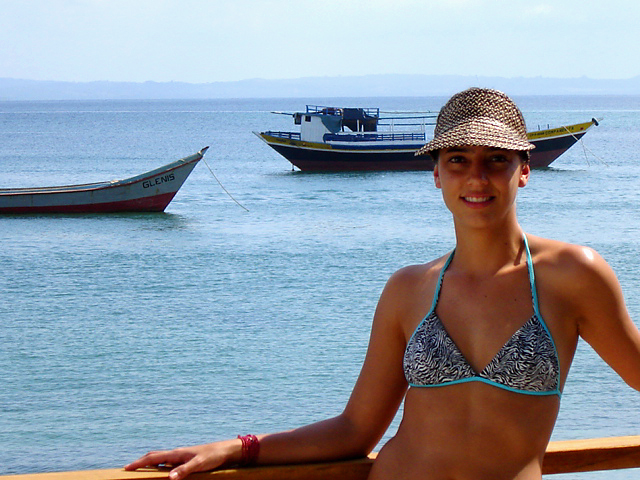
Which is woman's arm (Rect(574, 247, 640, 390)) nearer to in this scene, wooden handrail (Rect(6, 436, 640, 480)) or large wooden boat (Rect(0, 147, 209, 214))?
wooden handrail (Rect(6, 436, 640, 480))

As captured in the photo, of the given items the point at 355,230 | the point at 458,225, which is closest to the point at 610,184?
the point at 355,230

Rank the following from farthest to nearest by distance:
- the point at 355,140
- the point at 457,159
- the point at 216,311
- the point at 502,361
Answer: the point at 355,140, the point at 216,311, the point at 457,159, the point at 502,361

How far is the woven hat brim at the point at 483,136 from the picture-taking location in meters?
1.61

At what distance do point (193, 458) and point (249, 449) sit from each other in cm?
12

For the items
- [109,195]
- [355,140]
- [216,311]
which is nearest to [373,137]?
[355,140]

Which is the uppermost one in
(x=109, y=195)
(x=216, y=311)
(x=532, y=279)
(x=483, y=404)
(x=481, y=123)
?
(x=481, y=123)

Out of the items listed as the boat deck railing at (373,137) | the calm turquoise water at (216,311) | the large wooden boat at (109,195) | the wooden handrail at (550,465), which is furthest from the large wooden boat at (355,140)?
the wooden handrail at (550,465)

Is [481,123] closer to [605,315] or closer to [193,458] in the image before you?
[605,315]

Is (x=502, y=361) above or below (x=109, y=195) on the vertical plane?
above

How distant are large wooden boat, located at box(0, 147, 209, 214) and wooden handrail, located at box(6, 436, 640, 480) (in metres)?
23.9

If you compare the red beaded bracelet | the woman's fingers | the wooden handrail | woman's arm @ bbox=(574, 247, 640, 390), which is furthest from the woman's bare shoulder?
the woman's fingers

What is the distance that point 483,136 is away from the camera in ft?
5.31

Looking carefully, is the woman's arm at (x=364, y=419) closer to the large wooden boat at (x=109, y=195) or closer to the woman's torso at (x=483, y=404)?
the woman's torso at (x=483, y=404)

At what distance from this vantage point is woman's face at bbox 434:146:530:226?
1.65 meters
